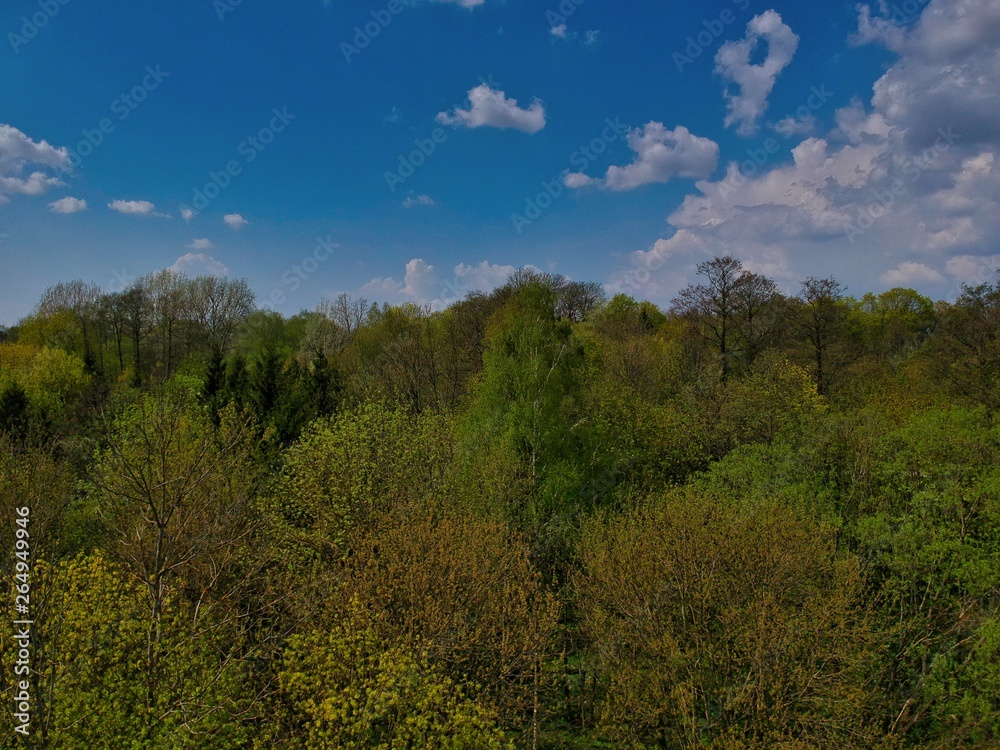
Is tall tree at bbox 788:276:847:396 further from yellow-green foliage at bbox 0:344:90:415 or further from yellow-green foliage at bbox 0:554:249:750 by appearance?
yellow-green foliage at bbox 0:344:90:415

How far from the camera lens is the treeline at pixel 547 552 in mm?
9695

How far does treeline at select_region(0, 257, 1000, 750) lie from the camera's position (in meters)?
9.70

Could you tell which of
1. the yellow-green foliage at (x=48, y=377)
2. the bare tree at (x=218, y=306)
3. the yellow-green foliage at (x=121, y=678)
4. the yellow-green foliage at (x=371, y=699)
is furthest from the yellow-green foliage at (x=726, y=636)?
the bare tree at (x=218, y=306)

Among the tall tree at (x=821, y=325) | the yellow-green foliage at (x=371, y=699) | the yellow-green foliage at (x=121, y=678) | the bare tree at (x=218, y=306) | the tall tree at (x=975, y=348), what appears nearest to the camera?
A: the yellow-green foliage at (x=121, y=678)

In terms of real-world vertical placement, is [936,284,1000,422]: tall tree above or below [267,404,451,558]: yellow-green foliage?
above

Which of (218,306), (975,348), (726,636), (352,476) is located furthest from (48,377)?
(975,348)

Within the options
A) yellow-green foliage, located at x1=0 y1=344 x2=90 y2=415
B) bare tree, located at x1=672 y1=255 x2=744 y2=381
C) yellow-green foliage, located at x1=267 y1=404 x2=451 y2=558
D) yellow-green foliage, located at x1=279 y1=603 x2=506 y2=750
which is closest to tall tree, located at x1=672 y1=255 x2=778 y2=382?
bare tree, located at x1=672 y1=255 x2=744 y2=381

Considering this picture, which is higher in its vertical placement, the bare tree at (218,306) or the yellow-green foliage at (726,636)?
the bare tree at (218,306)

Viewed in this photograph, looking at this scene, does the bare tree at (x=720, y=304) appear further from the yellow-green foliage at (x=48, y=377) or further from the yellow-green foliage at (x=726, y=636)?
the yellow-green foliage at (x=48, y=377)

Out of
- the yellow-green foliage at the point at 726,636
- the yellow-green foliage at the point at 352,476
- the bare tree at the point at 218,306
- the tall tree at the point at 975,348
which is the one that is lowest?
the yellow-green foliage at the point at 726,636

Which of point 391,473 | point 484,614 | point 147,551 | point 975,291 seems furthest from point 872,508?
point 147,551

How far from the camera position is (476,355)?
4103 cm

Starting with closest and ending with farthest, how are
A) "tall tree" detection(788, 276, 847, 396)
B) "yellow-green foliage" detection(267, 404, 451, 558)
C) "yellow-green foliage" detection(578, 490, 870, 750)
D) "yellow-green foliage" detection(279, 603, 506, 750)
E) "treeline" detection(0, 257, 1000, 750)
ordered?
1. "yellow-green foliage" detection(279, 603, 506, 750)
2. "treeline" detection(0, 257, 1000, 750)
3. "yellow-green foliage" detection(578, 490, 870, 750)
4. "yellow-green foliage" detection(267, 404, 451, 558)
5. "tall tree" detection(788, 276, 847, 396)

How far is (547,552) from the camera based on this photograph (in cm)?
1973
